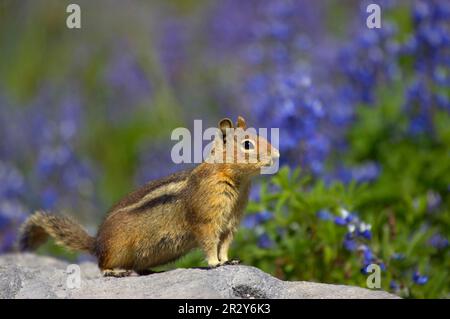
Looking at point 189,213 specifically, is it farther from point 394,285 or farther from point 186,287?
point 394,285

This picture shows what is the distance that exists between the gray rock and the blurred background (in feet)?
3.69

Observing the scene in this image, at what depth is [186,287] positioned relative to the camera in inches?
180

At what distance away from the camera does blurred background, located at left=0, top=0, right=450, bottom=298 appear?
648cm

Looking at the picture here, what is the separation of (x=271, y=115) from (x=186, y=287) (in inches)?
158

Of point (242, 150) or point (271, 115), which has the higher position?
point (271, 115)

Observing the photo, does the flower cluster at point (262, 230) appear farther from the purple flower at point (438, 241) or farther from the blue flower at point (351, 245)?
the purple flower at point (438, 241)

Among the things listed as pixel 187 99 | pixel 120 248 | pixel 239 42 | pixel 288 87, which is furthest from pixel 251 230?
pixel 239 42

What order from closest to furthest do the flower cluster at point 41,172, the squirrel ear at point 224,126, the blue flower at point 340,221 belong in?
the squirrel ear at point 224,126, the blue flower at point 340,221, the flower cluster at point 41,172

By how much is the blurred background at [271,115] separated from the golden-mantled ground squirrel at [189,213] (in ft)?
3.41

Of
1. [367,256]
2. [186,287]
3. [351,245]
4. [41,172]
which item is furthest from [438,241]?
[41,172]

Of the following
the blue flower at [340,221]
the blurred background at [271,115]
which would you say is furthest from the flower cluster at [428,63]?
the blue flower at [340,221]

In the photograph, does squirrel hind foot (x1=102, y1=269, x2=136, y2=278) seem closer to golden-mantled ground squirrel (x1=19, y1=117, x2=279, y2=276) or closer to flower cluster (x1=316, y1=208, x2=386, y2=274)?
golden-mantled ground squirrel (x1=19, y1=117, x2=279, y2=276)

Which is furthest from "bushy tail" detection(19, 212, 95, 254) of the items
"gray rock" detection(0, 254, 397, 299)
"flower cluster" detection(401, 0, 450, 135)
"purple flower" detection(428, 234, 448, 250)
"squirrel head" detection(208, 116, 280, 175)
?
"flower cluster" detection(401, 0, 450, 135)

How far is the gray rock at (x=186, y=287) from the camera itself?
15.1ft
